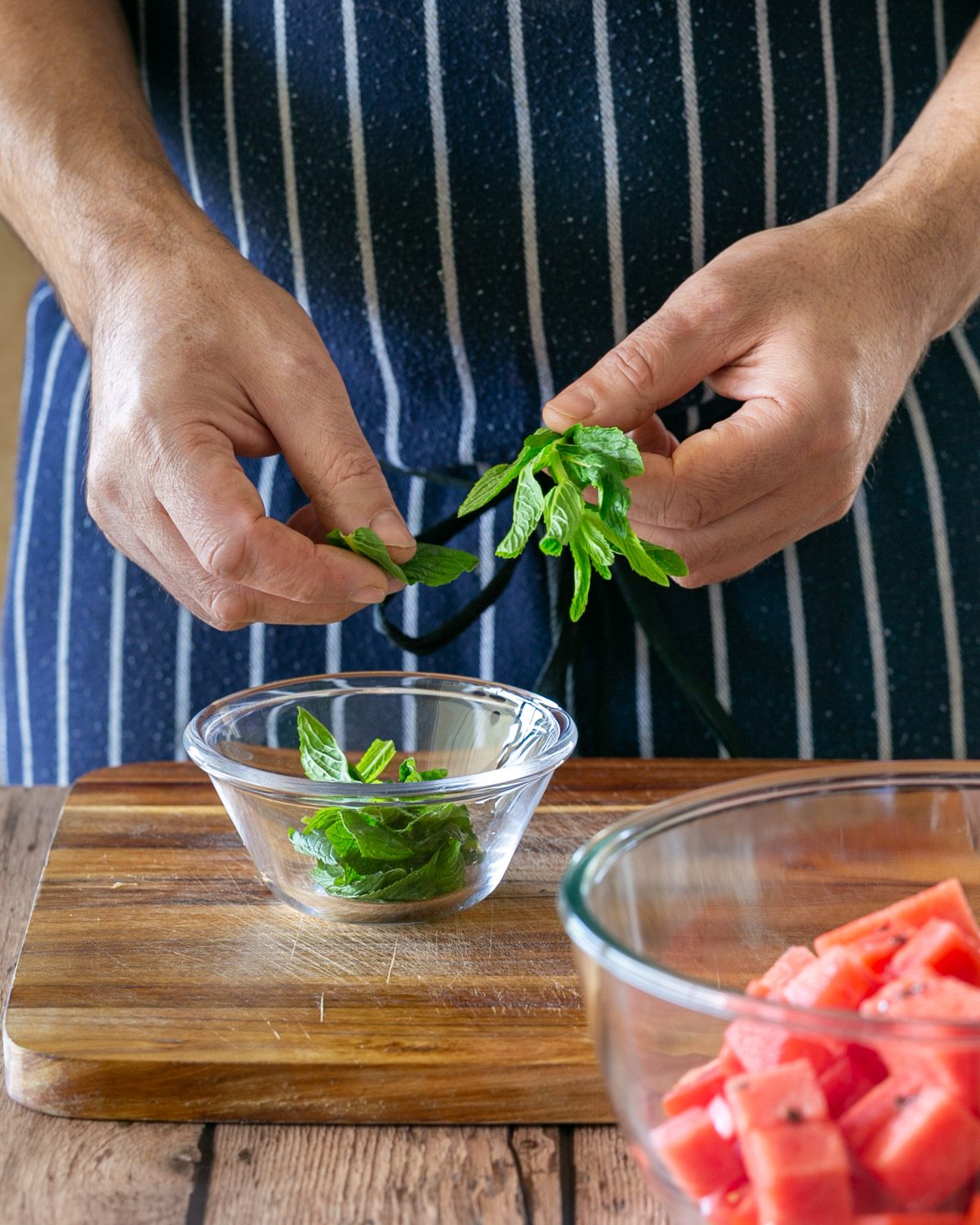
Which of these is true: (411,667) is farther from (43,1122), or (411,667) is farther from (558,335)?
(43,1122)

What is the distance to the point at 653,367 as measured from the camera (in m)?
1.01

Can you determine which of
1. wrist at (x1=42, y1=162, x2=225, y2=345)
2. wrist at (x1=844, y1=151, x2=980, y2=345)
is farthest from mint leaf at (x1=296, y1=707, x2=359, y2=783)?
wrist at (x1=844, y1=151, x2=980, y2=345)

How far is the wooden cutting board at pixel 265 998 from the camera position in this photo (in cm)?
80

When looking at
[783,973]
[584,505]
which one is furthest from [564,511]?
[783,973]

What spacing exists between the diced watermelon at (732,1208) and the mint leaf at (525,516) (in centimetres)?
46

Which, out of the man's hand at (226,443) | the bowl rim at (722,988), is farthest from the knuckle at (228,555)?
the bowl rim at (722,988)

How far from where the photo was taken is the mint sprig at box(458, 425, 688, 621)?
92cm

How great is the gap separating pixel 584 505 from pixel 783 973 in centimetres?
36

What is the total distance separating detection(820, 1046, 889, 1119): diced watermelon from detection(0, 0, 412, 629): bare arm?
55 centimetres

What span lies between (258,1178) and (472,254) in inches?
36.1

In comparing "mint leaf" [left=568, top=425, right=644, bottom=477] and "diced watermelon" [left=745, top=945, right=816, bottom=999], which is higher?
"mint leaf" [left=568, top=425, right=644, bottom=477]

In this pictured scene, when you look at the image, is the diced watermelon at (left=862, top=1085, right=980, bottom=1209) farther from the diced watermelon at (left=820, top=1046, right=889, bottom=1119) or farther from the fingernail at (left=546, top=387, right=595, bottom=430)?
the fingernail at (left=546, top=387, right=595, bottom=430)

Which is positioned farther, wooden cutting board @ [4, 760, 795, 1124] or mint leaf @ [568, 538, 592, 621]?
mint leaf @ [568, 538, 592, 621]

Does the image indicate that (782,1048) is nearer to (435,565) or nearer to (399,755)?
(435,565)
